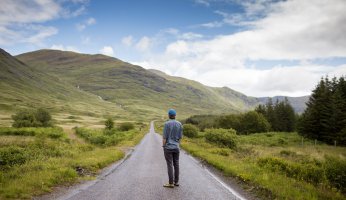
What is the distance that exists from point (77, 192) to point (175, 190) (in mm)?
3455

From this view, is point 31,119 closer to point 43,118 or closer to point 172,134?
point 43,118

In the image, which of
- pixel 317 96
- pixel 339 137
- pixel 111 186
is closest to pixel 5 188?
pixel 111 186

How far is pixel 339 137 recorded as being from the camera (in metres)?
52.0

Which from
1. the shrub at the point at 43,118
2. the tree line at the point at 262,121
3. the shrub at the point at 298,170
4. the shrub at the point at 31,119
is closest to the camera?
the shrub at the point at 298,170

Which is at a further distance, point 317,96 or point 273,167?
point 317,96

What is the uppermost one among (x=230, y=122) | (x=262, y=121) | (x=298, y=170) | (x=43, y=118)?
(x=262, y=121)

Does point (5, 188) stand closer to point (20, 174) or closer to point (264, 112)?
point (20, 174)

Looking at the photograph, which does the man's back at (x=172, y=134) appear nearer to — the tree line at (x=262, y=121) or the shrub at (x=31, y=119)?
the shrub at (x=31, y=119)

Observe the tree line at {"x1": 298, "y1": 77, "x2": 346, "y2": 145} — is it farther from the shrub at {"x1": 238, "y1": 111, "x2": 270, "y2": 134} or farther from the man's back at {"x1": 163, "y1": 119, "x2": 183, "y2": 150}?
the man's back at {"x1": 163, "y1": 119, "x2": 183, "y2": 150}

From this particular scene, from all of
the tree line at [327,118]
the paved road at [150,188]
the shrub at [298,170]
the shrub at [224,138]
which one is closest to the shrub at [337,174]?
the shrub at [298,170]

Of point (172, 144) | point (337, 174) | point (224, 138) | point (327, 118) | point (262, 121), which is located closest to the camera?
point (172, 144)

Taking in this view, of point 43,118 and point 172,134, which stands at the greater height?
point 43,118

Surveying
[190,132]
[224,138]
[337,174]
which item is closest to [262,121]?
[190,132]

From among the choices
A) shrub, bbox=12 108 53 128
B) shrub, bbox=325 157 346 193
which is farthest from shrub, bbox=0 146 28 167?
shrub, bbox=12 108 53 128
